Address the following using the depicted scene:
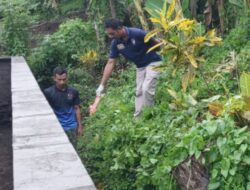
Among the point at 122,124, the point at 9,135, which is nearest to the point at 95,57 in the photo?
the point at 9,135

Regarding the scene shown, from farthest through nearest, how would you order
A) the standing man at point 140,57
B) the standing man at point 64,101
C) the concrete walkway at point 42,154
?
the standing man at point 64,101 < the standing man at point 140,57 < the concrete walkway at point 42,154

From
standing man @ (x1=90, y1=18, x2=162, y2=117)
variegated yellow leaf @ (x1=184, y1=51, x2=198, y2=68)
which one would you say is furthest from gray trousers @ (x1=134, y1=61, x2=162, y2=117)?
variegated yellow leaf @ (x1=184, y1=51, x2=198, y2=68)

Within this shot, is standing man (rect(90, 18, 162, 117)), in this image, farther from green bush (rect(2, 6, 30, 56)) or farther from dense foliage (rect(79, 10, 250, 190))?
green bush (rect(2, 6, 30, 56))

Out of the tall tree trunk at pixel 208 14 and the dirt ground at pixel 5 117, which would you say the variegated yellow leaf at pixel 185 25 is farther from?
the tall tree trunk at pixel 208 14

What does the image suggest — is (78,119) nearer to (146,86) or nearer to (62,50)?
(146,86)

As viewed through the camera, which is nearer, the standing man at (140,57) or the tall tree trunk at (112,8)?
the standing man at (140,57)

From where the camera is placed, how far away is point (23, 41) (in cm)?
1130

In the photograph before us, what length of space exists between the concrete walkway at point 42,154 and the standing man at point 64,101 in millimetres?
508

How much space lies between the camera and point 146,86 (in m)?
6.17

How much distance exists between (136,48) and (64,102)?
112 centimetres

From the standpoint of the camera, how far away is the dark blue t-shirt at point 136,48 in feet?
19.9

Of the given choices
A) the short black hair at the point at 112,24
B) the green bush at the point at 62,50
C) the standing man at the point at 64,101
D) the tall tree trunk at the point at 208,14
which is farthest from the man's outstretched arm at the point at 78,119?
the green bush at the point at 62,50

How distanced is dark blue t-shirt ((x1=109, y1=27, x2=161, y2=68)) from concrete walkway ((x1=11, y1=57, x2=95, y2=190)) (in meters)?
1.07

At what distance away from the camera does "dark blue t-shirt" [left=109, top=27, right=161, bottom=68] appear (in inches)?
239
